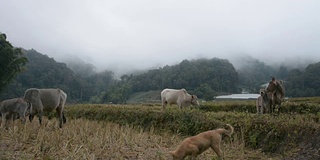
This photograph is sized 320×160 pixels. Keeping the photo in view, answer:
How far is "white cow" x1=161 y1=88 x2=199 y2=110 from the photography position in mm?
19078

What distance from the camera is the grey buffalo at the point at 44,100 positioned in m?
11.8

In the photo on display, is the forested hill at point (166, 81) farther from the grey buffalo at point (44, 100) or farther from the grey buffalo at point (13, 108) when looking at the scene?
the grey buffalo at point (13, 108)

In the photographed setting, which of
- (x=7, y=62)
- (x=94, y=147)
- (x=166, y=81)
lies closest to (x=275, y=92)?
(x=94, y=147)

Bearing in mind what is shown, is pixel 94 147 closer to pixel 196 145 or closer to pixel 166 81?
pixel 196 145

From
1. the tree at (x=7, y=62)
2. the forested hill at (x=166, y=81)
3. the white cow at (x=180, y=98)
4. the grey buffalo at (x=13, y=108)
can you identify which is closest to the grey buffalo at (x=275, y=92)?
the white cow at (x=180, y=98)

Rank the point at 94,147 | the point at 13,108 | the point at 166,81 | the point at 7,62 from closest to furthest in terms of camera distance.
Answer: the point at 94,147
the point at 13,108
the point at 7,62
the point at 166,81

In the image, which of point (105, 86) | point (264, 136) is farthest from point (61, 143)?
point (105, 86)

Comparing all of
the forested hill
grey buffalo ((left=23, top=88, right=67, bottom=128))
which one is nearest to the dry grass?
grey buffalo ((left=23, top=88, right=67, bottom=128))

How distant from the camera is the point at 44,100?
12422mm

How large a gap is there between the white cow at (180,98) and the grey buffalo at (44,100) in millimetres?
7082

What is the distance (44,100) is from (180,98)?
8937 mm

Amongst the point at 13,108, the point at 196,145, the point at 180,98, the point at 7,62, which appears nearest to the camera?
the point at 196,145

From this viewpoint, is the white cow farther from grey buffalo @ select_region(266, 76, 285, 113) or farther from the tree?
the tree

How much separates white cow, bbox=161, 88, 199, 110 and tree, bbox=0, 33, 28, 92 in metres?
13.9
